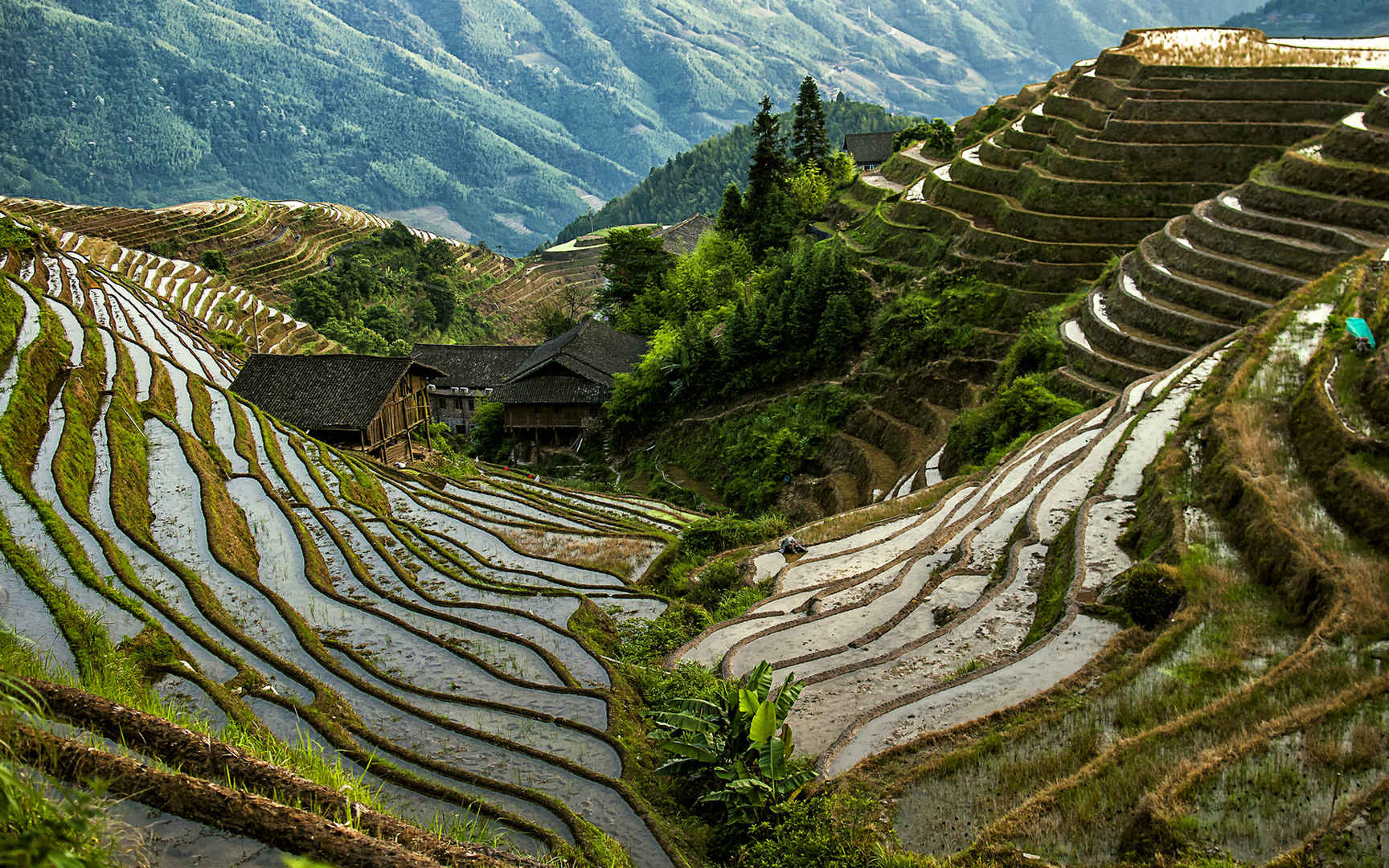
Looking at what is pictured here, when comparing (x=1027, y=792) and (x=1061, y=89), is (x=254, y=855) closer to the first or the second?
(x=1027, y=792)

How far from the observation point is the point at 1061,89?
43531mm

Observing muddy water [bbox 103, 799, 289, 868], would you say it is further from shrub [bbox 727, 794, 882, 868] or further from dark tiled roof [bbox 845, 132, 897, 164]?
dark tiled roof [bbox 845, 132, 897, 164]

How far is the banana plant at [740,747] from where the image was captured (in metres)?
8.29

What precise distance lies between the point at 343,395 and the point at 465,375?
1589 cm

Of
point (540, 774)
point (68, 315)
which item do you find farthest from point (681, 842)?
point (68, 315)

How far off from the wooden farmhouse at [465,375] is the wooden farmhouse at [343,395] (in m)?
12.8

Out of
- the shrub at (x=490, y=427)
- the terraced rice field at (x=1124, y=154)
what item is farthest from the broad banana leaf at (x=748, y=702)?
the shrub at (x=490, y=427)

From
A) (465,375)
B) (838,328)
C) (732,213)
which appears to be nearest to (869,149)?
(732,213)

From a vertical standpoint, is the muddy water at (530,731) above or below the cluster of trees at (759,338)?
below

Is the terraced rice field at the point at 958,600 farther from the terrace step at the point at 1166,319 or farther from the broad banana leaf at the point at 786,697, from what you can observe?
the terrace step at the point at 1166,319

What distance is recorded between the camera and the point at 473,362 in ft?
157

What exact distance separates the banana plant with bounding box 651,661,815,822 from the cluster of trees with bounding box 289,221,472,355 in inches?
1976

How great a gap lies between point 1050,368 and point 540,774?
2065cm

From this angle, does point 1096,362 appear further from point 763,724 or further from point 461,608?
point 763,724
